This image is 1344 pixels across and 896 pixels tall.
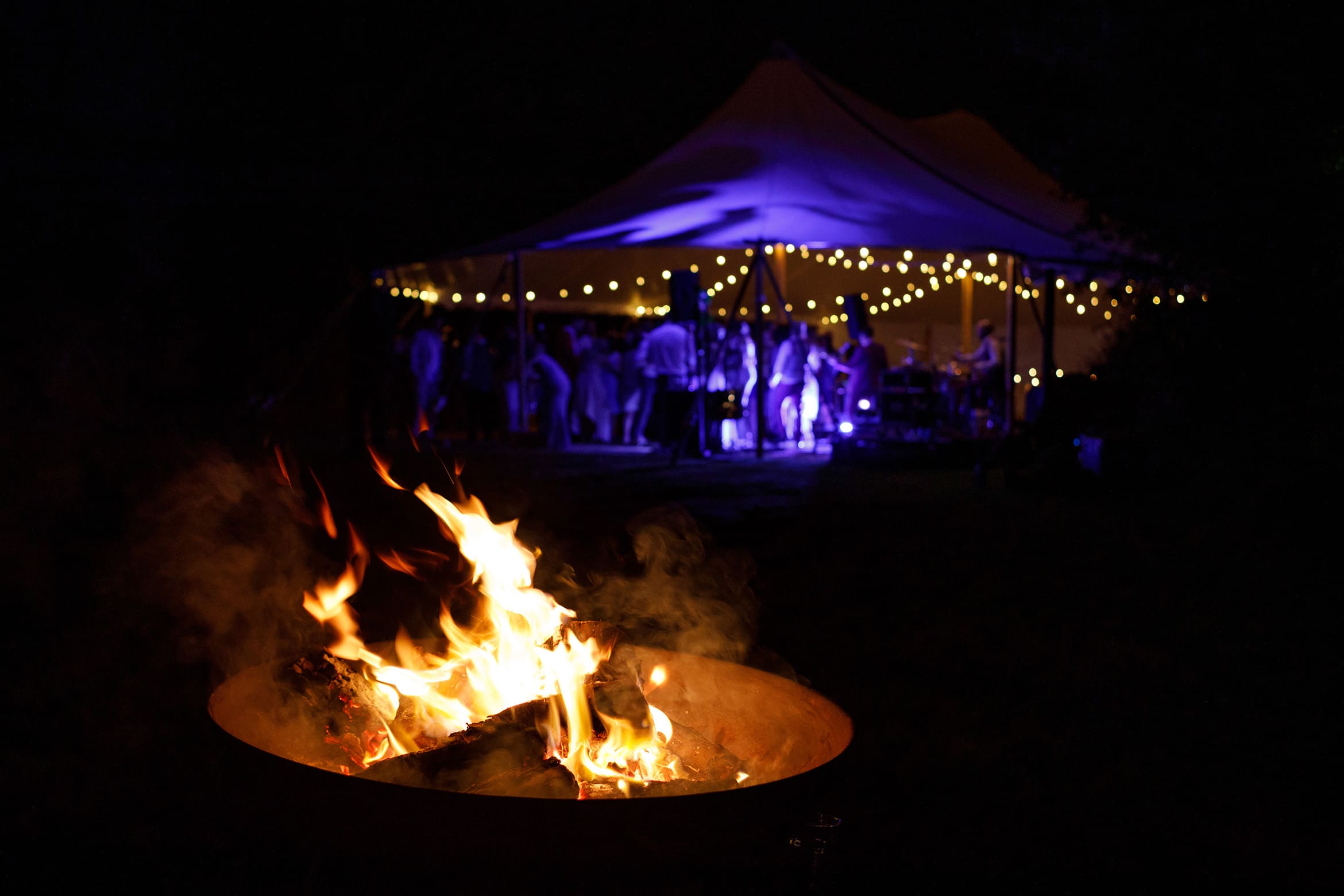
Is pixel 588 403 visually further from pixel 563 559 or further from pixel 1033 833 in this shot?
pixel 1033 833

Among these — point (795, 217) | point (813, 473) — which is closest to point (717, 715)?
point (813, 473)

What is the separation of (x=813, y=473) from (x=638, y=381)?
465cm

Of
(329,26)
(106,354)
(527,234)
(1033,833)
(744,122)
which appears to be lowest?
(1033,833)

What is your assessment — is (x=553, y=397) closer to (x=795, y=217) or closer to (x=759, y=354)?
(x=759, y=354)

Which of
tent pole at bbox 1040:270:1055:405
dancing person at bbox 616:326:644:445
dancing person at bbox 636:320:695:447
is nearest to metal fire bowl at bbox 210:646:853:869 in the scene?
dancing person at bbox 636:320:695:447

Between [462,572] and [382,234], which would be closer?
[462,572]

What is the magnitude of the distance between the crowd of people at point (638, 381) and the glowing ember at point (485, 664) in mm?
9791

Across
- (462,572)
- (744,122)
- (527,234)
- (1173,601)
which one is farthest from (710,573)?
(744,122)

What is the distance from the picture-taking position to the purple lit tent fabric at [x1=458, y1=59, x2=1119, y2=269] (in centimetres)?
1217

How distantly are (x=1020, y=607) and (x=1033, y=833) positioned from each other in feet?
8.48

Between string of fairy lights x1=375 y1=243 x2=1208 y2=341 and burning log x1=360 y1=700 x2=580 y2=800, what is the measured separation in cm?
1339

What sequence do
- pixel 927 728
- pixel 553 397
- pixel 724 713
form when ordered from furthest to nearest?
pixel 553 397, pixel 927 728, pixel 724 713

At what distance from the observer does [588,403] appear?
16.5 metres

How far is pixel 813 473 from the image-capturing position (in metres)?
11.6
